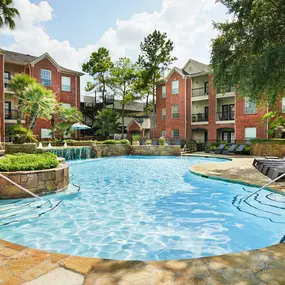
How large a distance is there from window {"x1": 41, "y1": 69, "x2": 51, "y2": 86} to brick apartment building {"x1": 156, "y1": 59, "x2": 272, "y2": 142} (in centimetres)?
1391

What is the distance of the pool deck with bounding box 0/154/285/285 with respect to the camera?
262cm

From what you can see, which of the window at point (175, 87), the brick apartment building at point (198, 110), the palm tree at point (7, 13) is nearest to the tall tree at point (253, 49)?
the brick apartment building at point (198, 110)

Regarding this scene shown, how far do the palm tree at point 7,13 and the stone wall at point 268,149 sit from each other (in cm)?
2165

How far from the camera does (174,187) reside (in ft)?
30.4

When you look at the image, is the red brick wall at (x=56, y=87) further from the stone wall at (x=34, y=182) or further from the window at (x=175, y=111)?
the stone wall at (x=34, y=182)

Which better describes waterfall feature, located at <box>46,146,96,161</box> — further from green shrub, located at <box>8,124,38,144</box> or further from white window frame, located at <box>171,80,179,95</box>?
white window frame, located at <box>171,80,179,95</box>

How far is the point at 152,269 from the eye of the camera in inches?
113

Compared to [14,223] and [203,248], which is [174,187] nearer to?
[203,248]

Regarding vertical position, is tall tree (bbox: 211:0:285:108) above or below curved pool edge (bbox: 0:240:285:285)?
above

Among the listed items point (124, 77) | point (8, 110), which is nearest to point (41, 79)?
point (8, 110)

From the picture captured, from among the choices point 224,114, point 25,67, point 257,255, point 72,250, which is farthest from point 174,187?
point 25,67

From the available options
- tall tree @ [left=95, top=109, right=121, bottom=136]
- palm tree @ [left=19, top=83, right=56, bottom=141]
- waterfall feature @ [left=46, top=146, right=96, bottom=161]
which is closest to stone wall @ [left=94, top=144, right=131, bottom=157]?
waterfall feature @ [left=46, top=146, right=96, bottom=161]

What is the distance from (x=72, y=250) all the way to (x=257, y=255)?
9.75ft

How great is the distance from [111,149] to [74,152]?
14.0 feet
